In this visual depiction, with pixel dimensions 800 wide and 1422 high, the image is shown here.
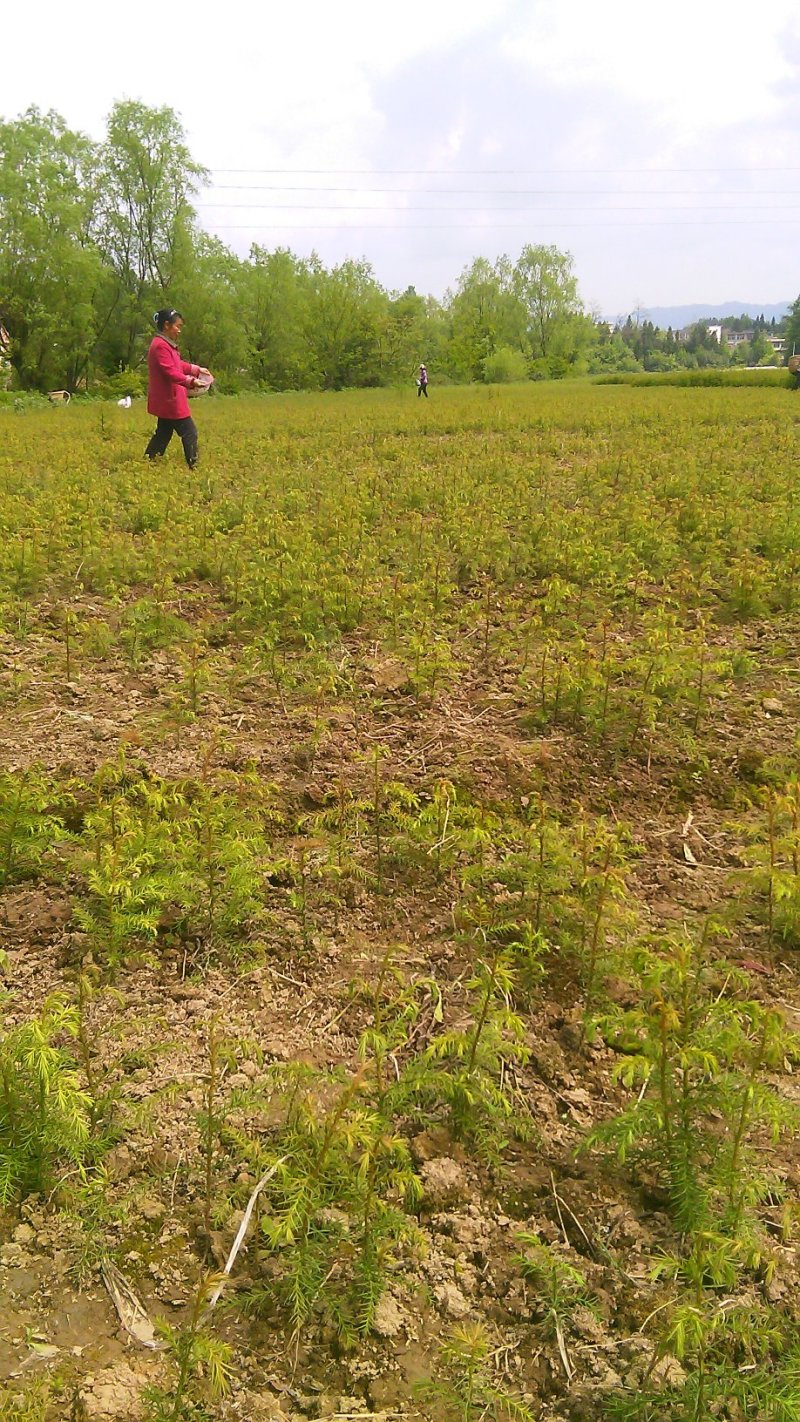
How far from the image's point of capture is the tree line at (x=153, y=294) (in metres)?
41.8

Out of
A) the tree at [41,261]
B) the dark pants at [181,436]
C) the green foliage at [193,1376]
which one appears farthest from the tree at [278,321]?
the green foliage at [193,1376]

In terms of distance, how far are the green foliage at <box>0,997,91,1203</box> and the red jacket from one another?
9.46 metres

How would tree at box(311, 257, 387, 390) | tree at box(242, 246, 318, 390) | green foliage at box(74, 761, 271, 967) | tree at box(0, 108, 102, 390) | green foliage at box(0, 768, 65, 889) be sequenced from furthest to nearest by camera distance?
tree at box(311, 257, 387, 390), tree at box(242, 246, 318, 390), tree at box(0, 108, 102, 390), green foliage at box(0, 768, 65, 889), green foliage at box(74, 761, 271, 967)

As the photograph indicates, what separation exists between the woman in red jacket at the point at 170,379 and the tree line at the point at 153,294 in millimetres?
32215

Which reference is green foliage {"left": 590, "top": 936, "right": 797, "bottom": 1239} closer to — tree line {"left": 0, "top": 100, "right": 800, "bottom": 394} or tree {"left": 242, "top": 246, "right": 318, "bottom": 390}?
tree line {"left": 0, "top": 100, "right": 800, "bottom": 394}

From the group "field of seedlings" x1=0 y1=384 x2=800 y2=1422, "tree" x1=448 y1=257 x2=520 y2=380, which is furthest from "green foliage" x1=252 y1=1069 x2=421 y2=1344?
"tree" x1=448 y1=257 x2=520 y2=380

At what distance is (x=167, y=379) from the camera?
1038 cm

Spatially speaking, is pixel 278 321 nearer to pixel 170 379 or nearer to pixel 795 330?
pixel 170 379

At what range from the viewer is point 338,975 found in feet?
9.86

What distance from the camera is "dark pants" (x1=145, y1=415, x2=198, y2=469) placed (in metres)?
11.0

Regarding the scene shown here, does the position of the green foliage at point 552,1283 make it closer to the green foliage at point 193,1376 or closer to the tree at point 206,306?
the green foliage at point 193,1376

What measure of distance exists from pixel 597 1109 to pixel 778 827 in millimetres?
1433

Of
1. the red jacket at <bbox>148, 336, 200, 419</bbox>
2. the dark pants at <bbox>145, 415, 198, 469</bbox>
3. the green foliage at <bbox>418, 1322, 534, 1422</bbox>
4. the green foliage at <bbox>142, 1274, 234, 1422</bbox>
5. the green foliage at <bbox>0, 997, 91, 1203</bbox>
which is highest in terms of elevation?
the red jacket at <bbox>148, 336, 200, 419</bbox>

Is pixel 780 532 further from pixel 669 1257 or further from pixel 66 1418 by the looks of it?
pixel 66 1418
